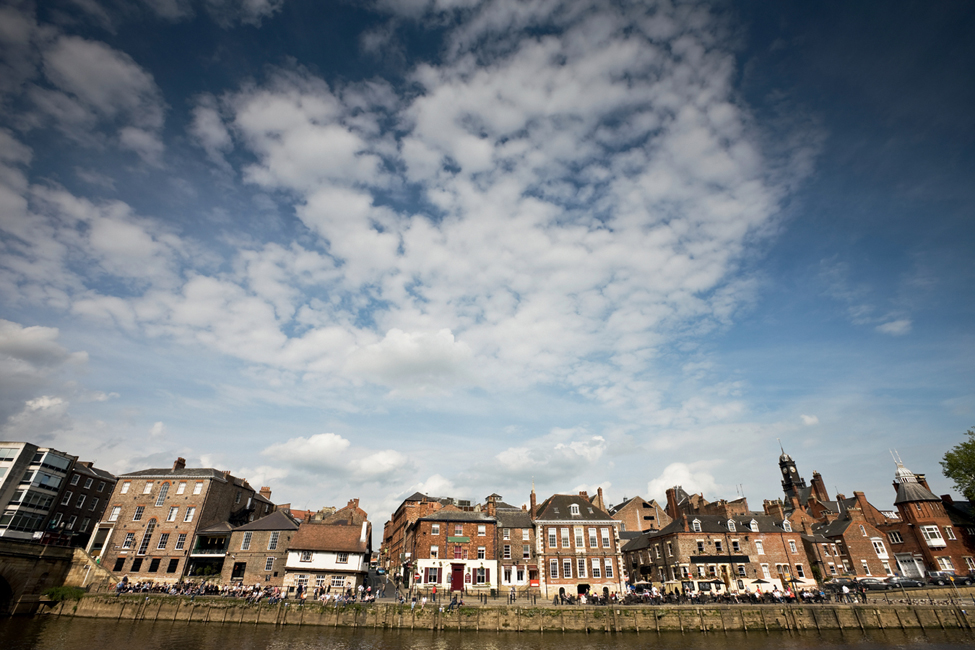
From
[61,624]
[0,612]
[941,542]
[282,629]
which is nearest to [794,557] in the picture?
[941,542]

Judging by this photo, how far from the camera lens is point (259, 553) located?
46.5 metres

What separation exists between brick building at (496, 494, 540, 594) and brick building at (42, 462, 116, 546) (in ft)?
162

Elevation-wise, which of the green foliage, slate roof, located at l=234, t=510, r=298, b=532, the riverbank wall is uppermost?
slate roof, located at l=234, t=510, r=298, b=532

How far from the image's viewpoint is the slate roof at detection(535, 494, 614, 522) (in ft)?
169

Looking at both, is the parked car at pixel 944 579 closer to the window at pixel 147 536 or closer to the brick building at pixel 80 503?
the window at pixel 147 536

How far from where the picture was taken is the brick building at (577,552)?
48.5 meters

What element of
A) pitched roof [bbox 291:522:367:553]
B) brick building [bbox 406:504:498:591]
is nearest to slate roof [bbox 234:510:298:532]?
pitched roof [bbox 291:522:367:553]

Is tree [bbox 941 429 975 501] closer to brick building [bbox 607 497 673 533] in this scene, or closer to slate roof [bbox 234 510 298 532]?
brick building [bbox 607 497 673 533]

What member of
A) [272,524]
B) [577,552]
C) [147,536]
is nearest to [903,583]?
[577,552]

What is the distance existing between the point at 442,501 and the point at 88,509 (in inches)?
1910

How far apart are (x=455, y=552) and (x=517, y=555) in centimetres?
719

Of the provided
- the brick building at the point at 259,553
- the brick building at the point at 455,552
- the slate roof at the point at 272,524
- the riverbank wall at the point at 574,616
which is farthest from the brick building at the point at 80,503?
the brick building at the point at 455,552

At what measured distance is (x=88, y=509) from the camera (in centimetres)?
6062

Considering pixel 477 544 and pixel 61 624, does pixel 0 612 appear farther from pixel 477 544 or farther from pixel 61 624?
pixel 477 544
